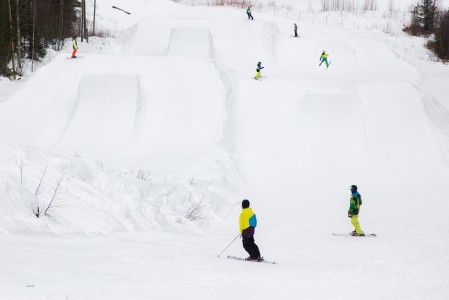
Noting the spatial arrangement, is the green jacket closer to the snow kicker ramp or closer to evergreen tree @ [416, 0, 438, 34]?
the snow kicker ramp

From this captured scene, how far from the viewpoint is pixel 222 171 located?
18594mm

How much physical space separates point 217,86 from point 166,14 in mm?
29756

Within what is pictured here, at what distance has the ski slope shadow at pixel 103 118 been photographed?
19.9 m

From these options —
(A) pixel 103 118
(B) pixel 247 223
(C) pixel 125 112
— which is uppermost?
(B) pixel 247 223

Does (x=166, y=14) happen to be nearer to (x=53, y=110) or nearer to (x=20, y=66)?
(x=20, y=66)

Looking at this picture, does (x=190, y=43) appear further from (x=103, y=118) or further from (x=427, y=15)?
(x=427, y=15)

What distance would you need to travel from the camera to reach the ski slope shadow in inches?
782

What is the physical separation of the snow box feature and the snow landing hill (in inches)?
5.3

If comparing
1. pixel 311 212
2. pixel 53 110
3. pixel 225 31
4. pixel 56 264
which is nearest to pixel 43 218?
pixel 56 264

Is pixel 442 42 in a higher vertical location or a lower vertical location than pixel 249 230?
higher

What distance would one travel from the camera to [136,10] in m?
56.1

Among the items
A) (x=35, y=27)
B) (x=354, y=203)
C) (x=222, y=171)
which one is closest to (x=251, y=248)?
(x=354, y=203)

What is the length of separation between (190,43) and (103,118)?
14.0 metres

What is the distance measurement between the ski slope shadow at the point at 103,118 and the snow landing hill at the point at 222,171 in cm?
9
